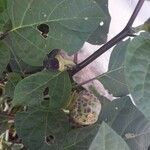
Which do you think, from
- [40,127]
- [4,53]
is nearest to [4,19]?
[4,53]

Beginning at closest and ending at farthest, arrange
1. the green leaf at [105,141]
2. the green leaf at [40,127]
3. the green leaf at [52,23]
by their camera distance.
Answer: the green leaf at [105,141]
the green leaf at [52,23]
the green leaf at [40,127]

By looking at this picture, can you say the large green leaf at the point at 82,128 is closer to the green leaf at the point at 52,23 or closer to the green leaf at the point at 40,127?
the green leaf at the point at 40,127

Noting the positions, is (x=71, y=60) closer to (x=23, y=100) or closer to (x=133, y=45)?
(x=23, y=100)

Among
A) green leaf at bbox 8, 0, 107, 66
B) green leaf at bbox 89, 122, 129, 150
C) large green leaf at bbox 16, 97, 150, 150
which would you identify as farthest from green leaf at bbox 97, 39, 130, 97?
green leaf at bbox 89, 122, 129, 150

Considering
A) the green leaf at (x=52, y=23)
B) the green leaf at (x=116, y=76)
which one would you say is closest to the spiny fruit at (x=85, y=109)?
the green leaf at (x=116, y=76)

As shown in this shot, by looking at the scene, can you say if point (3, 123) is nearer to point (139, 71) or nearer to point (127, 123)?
point (127, 123)

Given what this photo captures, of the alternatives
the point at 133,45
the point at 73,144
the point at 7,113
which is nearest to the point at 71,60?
the point at 7,113

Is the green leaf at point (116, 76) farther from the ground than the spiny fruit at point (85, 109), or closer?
farther from the ground
